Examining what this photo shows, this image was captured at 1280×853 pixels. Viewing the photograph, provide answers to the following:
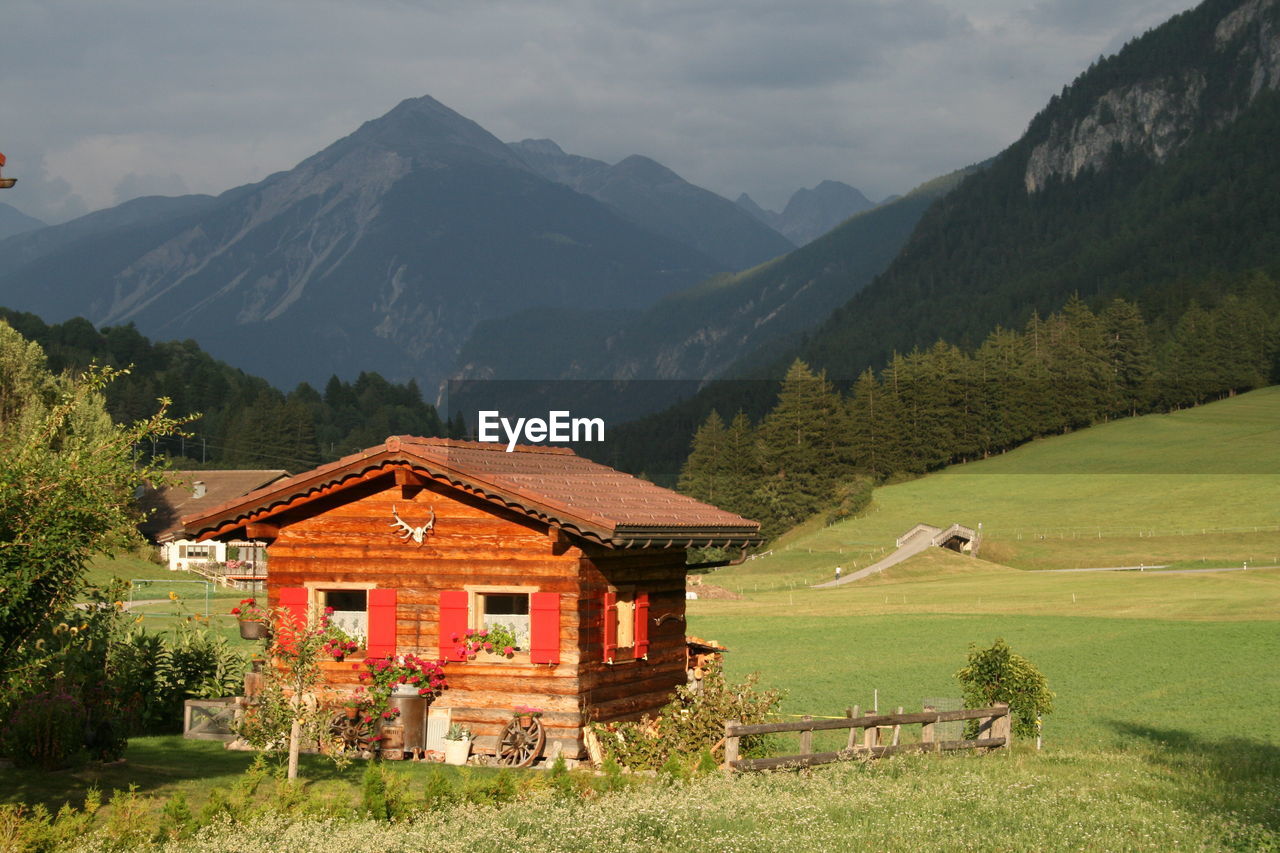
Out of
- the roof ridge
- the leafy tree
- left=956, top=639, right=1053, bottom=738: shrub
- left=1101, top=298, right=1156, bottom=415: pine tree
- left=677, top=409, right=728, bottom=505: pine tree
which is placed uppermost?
left=1101, top=298, right=1156, bottom=415: pine tree

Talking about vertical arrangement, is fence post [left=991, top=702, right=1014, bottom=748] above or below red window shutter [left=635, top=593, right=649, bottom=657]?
below

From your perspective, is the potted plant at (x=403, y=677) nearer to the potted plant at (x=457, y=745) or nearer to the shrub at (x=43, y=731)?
the potted plant at (x=457, y=745)

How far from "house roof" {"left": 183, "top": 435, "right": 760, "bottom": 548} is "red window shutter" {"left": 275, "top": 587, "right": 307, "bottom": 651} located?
1.29 meters

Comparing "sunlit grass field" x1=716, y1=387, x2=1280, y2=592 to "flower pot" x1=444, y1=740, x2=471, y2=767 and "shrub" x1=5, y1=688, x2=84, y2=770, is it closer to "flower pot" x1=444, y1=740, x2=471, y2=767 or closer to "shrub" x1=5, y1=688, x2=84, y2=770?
"flower pot" x1=444, y1=740, x2=471, y2=767

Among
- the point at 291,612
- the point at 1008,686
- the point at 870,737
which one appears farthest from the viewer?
the point at 1008,686

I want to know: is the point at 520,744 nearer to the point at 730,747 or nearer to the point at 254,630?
the point at 730,747

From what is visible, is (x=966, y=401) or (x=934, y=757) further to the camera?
(x=966, y=401)

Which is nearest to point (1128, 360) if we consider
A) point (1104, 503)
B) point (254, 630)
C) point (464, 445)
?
point (1104, 503)

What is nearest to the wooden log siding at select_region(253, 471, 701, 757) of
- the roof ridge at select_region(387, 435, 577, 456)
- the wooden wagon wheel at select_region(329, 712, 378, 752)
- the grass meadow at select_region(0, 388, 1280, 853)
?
the roof ridge at select_region(387, 435, 577, 456)

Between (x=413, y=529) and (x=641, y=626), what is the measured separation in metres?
3.98

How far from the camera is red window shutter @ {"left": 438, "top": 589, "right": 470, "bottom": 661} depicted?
22.0m

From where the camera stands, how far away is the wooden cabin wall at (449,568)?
21547mm

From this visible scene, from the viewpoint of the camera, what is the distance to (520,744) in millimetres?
21234

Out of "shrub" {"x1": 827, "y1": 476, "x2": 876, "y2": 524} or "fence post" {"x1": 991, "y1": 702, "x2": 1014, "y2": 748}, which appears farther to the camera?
"shrub" {"x1": 827, "y1": 476, "x2": 876, "y2": 524}
